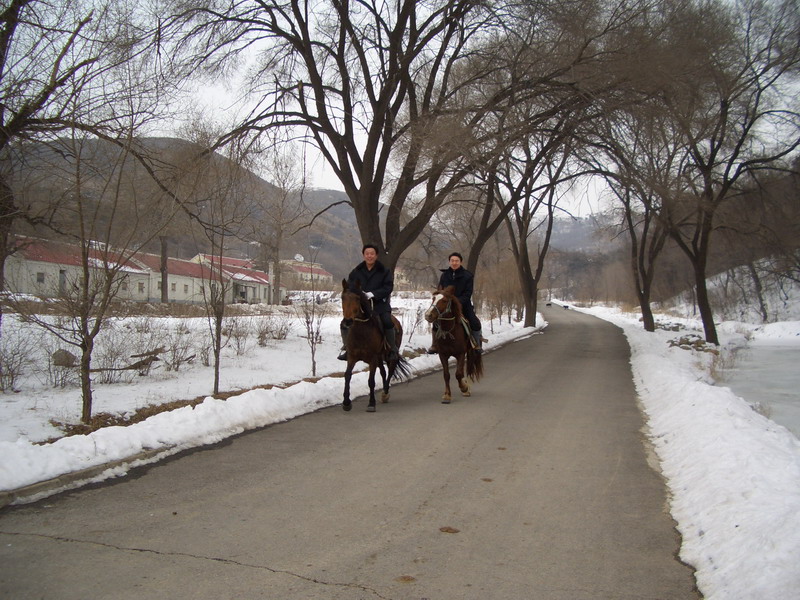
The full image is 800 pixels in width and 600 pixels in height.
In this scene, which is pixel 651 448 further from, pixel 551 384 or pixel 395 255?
pixel 395 255

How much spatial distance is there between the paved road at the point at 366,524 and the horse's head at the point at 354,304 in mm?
2172

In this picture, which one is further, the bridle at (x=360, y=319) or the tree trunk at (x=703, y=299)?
the tree trunk at (x=703, y=299)

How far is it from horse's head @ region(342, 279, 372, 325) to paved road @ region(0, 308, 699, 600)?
2.17 meters

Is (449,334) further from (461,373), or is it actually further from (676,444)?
(676,444)

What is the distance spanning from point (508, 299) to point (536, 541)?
4056 cm

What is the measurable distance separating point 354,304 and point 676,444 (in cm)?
535

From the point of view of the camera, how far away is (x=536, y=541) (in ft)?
15.1

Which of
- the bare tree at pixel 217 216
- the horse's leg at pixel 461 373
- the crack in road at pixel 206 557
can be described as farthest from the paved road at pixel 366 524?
the bare tree at pixel 217 216

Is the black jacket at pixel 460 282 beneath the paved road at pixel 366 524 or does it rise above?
above

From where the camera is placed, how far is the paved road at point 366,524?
12.5 feet

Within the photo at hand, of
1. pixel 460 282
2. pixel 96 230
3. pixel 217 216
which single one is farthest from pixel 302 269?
pixel 96 230

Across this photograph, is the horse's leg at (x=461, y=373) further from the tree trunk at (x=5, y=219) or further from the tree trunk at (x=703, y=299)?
the tree trunk at (x=703, y=299)

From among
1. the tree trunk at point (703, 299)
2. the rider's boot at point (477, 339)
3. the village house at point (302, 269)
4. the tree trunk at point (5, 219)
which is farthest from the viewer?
the tree trunk at point (703, 299)

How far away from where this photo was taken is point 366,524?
4875mm
